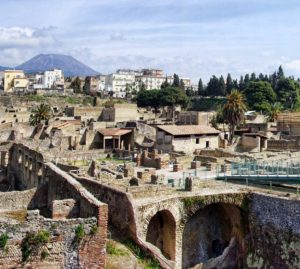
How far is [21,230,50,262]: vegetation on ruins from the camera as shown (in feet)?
51.2

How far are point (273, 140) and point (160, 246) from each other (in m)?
33.2

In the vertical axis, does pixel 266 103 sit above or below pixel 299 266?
above

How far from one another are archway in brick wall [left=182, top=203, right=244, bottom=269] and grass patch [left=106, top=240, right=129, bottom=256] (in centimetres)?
626

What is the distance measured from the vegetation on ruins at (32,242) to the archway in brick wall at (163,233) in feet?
30.0

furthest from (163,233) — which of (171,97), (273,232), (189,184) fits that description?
(171,97)

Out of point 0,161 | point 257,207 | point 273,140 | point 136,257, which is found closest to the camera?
point 136,257

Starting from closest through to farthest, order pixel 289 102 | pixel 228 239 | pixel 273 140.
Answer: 1. pixel 228 239
2. pixel 273 140
3. pixel 289 102

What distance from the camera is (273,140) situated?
2158 inches

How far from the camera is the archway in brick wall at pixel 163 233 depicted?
2420cm

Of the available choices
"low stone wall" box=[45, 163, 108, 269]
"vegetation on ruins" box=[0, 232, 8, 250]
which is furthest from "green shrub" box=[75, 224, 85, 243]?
"vegetation on ruins" box=[0, 232, 8, 250]

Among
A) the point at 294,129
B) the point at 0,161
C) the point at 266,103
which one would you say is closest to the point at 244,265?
the point at 0,161

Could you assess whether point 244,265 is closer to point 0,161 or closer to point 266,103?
point 0,161

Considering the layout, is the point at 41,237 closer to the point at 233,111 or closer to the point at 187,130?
the point at 187,130

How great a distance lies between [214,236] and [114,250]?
9165 mm
